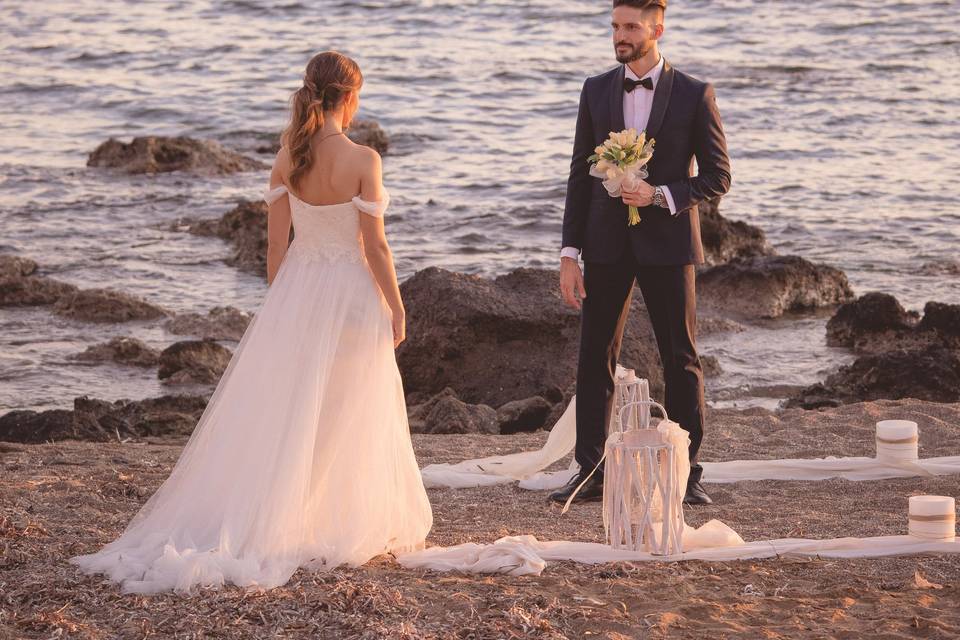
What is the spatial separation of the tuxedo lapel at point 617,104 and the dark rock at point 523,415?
3.28m

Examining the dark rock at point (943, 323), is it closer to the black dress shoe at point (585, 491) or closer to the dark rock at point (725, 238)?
the dark rock at point (725, 238)

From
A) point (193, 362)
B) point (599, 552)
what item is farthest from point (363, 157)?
point (193, 362)

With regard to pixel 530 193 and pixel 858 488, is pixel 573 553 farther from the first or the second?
pixel 530 193

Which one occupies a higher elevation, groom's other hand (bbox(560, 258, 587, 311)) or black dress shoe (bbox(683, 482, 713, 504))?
groom's other hand (bbox(560, 258, 587, 311))

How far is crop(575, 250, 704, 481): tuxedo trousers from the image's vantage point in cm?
614

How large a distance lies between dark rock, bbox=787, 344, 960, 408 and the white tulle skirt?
194 inches

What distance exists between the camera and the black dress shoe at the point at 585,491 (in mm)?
6387

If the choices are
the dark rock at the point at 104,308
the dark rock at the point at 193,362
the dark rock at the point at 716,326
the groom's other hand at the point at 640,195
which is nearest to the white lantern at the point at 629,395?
the groom's other hand at the point at 640,195

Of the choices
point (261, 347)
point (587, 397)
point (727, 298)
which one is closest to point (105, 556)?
point (261, 347)

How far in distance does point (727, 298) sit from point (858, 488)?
20.0ft

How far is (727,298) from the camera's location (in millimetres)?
12664

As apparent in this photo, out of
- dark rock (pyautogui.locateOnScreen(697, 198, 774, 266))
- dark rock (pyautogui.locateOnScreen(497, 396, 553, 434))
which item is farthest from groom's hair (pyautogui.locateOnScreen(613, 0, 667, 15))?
dark rock (pyautogui.locateOnScreen(697, 198, 774, 266))

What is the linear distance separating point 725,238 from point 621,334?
8.27 m

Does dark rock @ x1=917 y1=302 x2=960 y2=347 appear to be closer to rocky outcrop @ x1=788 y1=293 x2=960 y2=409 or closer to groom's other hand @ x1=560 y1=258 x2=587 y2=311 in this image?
rocky outcrop @ x1=788 y1=293 x2=960 y2=409
